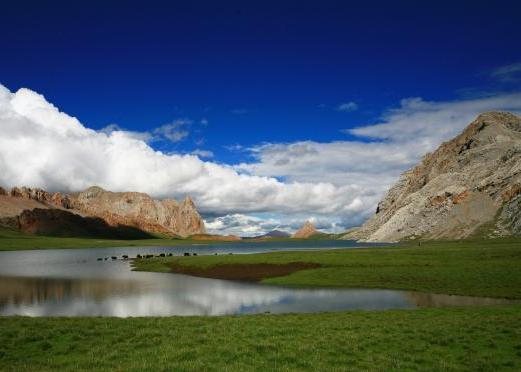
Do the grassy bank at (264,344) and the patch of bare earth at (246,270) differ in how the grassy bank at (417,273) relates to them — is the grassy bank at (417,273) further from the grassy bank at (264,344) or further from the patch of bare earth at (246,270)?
the grassy bank at (264,344)

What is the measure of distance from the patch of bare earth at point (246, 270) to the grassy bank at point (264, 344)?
47073 mm

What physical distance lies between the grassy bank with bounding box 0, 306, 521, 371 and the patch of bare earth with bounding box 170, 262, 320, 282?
154 ft

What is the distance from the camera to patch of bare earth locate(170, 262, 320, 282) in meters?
78.5

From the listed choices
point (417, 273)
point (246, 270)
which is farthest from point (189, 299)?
point (417, 273)

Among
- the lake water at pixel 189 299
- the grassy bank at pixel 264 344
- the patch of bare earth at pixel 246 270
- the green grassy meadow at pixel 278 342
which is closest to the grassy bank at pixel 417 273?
the patch of bare earth at pixel 246 270

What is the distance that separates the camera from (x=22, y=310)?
45.0 metres

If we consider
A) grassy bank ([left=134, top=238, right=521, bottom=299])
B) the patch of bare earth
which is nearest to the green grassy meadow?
grassy bank ([left=134, top=238, right=521, bottom=299])

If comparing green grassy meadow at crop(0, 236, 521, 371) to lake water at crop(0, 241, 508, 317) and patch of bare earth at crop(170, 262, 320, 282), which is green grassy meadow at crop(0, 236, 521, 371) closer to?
lake water at crop(0, 241, 508, 317)

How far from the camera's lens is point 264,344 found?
22031 mm

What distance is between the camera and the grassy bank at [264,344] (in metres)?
18.5

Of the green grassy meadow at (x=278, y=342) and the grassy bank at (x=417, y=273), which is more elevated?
the green grassy meadow at (x=278, y=342)

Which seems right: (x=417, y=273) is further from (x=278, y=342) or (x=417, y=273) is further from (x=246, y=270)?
(x=278, y=342)

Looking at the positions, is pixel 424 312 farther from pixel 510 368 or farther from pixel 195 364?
pixel 195 364

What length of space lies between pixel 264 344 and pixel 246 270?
6436 cm
